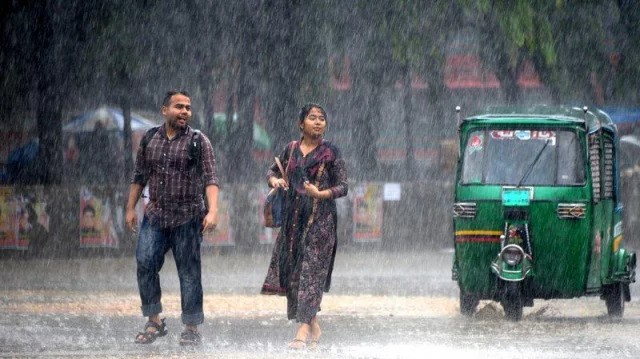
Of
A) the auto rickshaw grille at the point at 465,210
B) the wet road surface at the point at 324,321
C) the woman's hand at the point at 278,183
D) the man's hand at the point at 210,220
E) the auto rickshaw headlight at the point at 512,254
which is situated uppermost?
the woman's hand at the point at 278,183

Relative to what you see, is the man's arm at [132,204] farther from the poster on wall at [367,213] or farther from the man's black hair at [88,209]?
the poster on wall at [367,213]

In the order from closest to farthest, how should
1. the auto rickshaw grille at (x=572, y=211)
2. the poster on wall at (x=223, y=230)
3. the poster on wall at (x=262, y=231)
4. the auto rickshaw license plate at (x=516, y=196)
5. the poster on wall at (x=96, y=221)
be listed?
the auto rickshaw grille at (x=572, y=211) → the auto rickshaw license plate at (x=516, y=196) → the poster on wall at (x=96, y=221) → the poster on wall at (x=223, y=230) → the poster on wall at (x=262, y=231)

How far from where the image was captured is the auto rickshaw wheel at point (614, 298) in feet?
46.9

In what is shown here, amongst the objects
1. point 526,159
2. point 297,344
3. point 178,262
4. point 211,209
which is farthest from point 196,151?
point 526,159

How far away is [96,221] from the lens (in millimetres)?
23656

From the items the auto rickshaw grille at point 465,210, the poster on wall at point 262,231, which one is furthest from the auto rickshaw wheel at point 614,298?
the poster on wall at point 262,231

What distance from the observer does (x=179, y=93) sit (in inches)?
427

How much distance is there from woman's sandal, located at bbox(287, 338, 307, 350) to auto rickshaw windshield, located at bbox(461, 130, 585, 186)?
372 centimetres

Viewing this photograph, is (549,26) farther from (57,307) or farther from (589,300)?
(57,307)

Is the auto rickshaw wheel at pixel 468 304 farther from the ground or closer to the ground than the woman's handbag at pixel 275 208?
closer to the ground

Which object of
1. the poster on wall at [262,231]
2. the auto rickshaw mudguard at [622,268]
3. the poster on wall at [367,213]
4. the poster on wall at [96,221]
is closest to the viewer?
the auto rickshaw mudguard at [622,268]

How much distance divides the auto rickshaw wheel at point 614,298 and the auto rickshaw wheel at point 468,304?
1218 mm

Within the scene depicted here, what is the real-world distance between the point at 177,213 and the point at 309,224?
90 cm

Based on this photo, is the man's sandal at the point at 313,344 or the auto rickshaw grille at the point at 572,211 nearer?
the man's sandal at the point at 313,344
